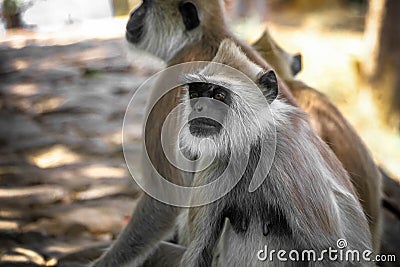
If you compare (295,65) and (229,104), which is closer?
(229,104)

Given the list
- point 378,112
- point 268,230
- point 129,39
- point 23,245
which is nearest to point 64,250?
point 23,245

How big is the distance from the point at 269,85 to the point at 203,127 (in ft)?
0.92

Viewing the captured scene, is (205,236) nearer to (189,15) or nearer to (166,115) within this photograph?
(166,115)

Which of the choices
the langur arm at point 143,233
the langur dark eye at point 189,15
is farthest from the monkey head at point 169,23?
the langur arm at point 143,233

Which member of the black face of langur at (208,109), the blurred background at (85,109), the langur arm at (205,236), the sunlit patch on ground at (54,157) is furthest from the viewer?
the sunlit patch on ground at (54,157)

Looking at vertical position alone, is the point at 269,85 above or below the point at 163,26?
above

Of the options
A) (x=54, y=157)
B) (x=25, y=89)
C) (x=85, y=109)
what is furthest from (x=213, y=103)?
(x=25, y=89)

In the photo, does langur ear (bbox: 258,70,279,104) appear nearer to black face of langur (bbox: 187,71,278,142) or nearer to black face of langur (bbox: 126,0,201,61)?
black face of langur (bbox: 187,71,278,142)

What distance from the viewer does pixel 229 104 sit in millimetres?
2363

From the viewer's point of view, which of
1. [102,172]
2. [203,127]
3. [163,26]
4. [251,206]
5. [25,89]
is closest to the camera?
[203,127]

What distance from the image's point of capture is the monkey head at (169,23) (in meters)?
3.32

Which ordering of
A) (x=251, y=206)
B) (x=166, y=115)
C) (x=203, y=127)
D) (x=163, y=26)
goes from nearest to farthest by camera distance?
(x=203, y=127)
(x=251, y=206)
(x=166, y=115)
(x=163, y=26)

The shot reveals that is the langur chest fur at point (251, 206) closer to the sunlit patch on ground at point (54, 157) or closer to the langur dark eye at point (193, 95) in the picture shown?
the langur dark eye at point (193, 95)

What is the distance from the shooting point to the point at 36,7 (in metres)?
5.56
